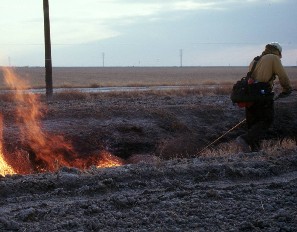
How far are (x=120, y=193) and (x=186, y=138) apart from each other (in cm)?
759

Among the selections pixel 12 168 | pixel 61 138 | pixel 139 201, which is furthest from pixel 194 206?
pixel 61 138

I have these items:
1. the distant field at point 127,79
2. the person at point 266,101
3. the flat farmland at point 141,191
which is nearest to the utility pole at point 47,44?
the flat farmland at point 141,191

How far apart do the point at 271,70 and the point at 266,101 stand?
0.61 meters

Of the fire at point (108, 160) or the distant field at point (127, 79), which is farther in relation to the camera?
the distant field at point (127, 79)

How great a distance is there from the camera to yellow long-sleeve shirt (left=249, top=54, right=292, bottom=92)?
33.2 ft

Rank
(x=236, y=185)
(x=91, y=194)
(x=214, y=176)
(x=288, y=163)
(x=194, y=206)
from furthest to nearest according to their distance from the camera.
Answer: (x=288, y=163), (x=214, y=176), (x=236, y=185), (x=91, y=194), (x=194, y=206)

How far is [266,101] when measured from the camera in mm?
10336

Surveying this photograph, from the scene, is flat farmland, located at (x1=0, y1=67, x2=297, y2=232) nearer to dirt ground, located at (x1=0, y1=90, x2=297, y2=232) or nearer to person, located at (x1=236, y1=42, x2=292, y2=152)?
dirt ground, located at (x1=0, y1=90, x2=297, y2=232)

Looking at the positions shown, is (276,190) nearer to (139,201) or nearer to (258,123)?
(139,201)

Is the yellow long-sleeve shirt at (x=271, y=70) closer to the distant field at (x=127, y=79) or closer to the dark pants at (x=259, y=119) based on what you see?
the dark pants at (x=259, y=119)

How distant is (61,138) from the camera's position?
12.6 metres

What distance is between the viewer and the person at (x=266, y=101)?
33.3 feet

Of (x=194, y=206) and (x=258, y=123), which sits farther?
(x=258, y=123)

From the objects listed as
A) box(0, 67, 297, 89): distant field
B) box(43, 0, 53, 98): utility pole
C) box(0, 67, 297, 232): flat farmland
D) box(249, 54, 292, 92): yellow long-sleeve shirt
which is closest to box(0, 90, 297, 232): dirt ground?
box(0, 67, 297, 232): flat farmland
